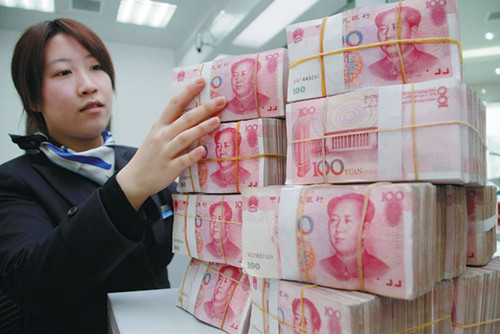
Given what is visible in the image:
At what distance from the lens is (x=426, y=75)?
A: 2.06 ft

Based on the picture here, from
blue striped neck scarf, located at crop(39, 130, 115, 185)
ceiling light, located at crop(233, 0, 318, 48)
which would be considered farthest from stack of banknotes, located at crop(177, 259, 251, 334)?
ceiling light, located at crop(233, 0, 318, 48)

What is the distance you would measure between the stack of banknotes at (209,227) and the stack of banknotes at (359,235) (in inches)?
4.5

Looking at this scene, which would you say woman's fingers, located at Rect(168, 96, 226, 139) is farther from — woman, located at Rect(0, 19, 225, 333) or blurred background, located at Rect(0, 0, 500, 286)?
blurred background, located at Rect(0, 0, 500, 286)

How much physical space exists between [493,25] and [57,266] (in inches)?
90.9

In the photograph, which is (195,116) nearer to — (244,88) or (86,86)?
(244,88)

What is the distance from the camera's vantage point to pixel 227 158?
0.85 meters

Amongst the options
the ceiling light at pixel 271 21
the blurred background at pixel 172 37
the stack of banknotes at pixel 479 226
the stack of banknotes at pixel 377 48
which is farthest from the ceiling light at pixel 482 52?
the stack of banknotes at pixel 377 48

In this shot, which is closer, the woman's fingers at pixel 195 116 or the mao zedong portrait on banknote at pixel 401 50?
the mao zedong portrait on banknote at pixel 401 50

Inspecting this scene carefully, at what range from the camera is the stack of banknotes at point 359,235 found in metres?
0.53

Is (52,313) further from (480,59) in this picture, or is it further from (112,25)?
(112,25)

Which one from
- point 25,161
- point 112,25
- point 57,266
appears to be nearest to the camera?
point 57,266

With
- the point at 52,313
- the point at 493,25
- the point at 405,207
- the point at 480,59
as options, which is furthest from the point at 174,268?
the point at 493,25

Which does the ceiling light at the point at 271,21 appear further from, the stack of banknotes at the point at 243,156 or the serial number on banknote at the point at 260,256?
the serial number on banknote at the point at 260,256

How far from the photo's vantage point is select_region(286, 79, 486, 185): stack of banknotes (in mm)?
566
